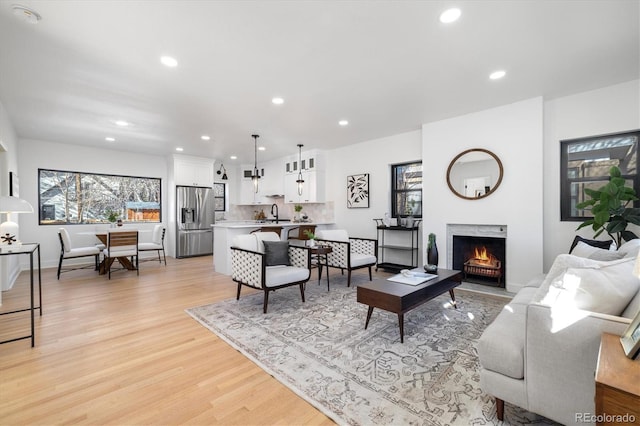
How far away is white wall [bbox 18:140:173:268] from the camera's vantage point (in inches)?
231

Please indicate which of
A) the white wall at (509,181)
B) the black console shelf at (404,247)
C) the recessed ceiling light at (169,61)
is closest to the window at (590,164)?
the white wall at (509,181)

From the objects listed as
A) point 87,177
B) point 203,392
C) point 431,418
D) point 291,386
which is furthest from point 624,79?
point 87,177

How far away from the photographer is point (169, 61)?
2.81 m

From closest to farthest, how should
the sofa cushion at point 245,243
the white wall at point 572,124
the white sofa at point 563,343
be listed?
the white sofa at point 563,343 < the white wall at point 572,124 < the sofa cushion at point 245,243

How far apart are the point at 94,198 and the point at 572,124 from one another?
30.5 ft

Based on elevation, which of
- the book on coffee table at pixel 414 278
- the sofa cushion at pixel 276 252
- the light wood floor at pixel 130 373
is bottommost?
the light wood floor at pixel 130 373

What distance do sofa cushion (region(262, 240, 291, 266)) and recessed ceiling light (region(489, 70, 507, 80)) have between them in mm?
3234

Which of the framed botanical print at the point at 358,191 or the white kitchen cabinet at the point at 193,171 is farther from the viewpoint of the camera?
the white kitchen cabinet at the point at 193,171

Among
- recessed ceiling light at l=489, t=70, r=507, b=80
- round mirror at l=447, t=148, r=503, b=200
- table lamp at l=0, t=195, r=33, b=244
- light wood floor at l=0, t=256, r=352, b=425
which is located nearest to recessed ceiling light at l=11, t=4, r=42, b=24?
table lamp at l=0, t=195, r=33, b=244

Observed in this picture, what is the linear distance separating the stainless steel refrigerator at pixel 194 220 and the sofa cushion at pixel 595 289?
24.6ft

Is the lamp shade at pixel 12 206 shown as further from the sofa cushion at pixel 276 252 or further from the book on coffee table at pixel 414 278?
the book on coffee table at pixel 414 278

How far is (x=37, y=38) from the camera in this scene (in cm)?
243

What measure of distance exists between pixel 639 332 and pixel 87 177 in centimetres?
878

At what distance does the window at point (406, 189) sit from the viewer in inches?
221
